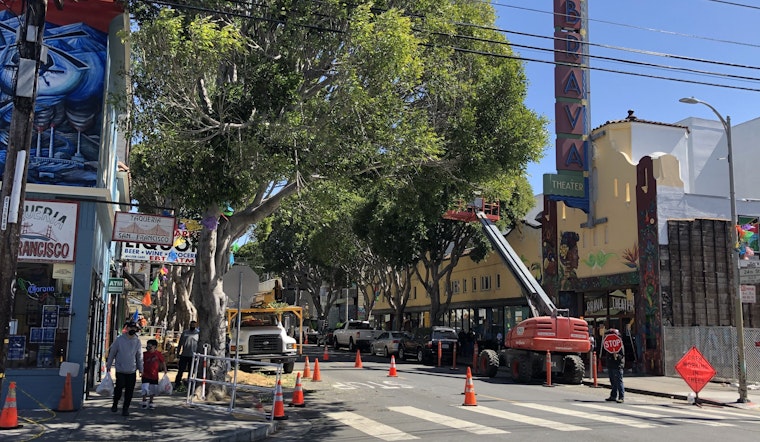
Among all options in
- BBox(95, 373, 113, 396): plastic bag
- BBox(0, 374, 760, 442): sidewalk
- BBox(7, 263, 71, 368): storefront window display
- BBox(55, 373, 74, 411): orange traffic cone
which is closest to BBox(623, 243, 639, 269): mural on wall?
BBox(0, 374, 760, 442): sidewalk

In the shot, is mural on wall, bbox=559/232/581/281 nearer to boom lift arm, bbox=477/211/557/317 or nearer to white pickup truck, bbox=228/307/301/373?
boom lift arm, bbox=477/211/557/317

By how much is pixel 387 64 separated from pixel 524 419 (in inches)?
271

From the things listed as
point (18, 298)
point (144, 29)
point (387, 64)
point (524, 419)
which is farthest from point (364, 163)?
point (18, 298)

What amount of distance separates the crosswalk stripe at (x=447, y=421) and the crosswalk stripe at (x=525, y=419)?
38.3 inches

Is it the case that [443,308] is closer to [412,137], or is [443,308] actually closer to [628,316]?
[628,316]

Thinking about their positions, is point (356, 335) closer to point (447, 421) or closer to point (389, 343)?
point (389, 343)

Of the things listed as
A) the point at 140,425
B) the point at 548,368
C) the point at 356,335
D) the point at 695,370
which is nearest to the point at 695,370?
the point at 695,370

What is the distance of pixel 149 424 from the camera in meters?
11.0

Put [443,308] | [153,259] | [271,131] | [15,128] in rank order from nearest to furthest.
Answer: [15,128] < [271,131] < [153,259] < [443,308]

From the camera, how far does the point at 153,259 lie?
19.7 meters

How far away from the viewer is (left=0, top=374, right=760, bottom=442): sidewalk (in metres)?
9.98

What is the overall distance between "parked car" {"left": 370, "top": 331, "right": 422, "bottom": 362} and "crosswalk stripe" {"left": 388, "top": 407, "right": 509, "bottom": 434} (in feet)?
54.7

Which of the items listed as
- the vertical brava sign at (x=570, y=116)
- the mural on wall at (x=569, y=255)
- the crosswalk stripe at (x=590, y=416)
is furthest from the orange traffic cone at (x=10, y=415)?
the mural on wall at (x=569, y=255)

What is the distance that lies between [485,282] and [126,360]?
28.7 metres
